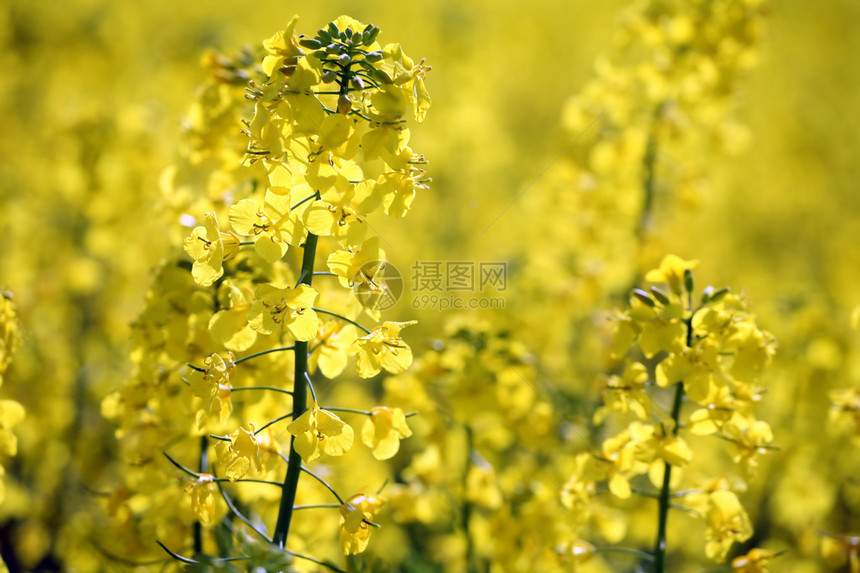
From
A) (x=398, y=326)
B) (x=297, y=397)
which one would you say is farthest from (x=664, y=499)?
(x=297, y=397)

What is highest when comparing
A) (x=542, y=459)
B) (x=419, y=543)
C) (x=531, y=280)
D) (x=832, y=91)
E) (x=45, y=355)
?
(x=832, y=91)

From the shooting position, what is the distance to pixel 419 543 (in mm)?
4758

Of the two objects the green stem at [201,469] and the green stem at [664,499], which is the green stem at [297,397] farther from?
the green stem at [664,499]

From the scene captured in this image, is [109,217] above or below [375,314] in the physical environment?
above

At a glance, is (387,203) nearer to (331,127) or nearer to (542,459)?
(331,127)

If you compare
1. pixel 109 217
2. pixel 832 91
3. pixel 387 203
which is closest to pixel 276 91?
pixel 387 203

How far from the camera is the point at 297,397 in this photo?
195cm

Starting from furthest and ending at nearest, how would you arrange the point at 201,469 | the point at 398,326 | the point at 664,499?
the point at 201,469
the point at 664,499
the point at 398,326

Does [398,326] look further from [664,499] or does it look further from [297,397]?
[664,499]

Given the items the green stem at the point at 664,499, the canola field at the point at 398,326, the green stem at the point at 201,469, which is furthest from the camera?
the green stem at the point at 201,469

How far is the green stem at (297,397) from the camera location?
76.4 inches

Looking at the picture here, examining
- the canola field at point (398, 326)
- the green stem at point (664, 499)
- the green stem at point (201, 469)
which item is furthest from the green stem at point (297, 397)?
the green stem at point (664, 499)

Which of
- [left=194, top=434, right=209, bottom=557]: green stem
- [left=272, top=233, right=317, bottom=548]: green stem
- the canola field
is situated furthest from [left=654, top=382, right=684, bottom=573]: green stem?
[left=194, top=434, right=209, bottom=557]: green stem

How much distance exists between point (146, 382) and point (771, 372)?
3.73 meters
